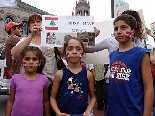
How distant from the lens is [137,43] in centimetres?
260

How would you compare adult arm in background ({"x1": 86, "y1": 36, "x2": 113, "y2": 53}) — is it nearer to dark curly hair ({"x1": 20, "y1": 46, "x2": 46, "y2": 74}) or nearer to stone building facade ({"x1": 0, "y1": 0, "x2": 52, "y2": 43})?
dark curly hair ({"x1": 20, "y1": 46, "x2": 46, "y2": 74})

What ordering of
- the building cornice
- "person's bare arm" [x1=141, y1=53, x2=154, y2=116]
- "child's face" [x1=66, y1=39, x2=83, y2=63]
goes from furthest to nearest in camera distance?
the building cornice < "child's face" [x1=66, y1=39, x2=83, y2=63] < "person's bare arm" [x1=141, y1=53, x2=154, y2=116]

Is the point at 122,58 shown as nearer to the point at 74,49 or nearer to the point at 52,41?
the point at 74,49

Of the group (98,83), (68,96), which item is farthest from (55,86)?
(98,83)

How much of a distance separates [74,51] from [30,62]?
1.61 ft

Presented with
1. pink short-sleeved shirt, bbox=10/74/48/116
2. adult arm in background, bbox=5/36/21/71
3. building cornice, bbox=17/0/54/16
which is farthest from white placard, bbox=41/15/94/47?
building cornice, bbox=17/0/54/16

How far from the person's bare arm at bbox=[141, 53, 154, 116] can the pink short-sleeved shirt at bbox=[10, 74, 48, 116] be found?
1.00 metres

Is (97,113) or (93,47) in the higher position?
(93,47)

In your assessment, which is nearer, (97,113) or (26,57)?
(26,57)

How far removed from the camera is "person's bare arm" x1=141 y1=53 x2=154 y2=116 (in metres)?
1.98

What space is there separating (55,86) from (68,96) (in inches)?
6.6

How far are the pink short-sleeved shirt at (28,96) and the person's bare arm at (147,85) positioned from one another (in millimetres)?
1001

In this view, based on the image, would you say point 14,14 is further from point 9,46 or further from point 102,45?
point 102,45

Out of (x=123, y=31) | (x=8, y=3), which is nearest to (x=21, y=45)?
(x=123, y=31)
